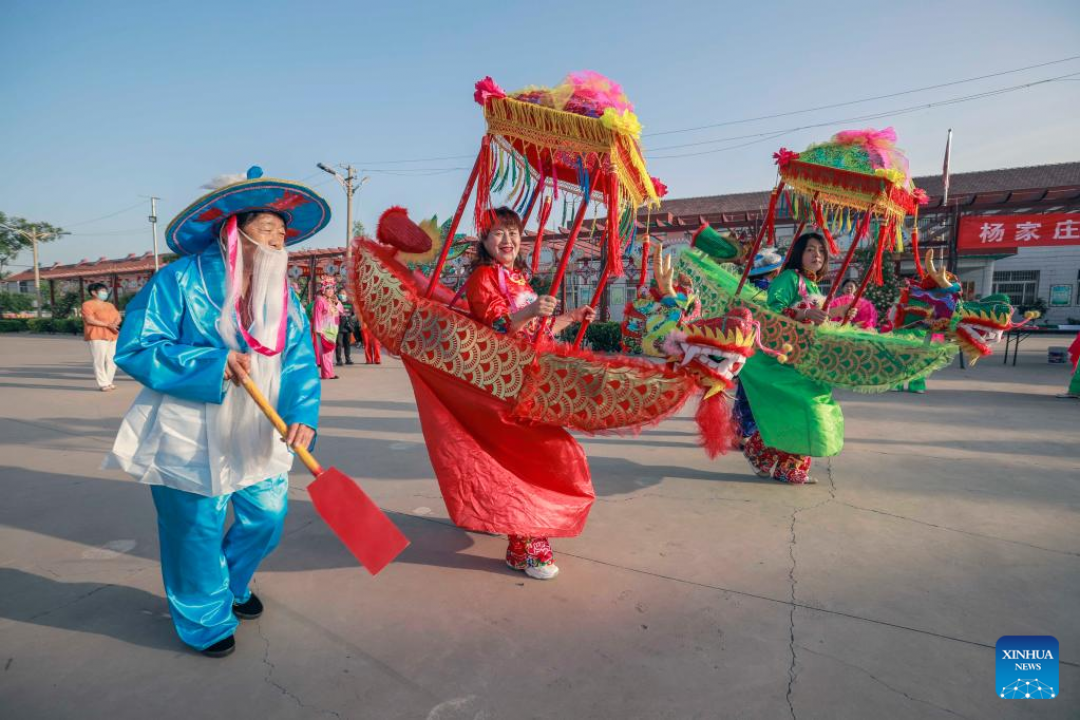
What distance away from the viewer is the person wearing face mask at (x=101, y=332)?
7.84 m

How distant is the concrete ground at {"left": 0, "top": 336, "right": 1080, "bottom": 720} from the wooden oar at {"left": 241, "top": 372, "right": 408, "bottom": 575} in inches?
16.4

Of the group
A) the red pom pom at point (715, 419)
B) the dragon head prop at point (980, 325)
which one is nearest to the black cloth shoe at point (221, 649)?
the red pom pom at point (715, 419)

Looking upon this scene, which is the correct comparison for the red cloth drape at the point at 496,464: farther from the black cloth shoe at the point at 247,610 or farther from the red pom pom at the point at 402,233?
the black cloth shoe at the point at 247,610

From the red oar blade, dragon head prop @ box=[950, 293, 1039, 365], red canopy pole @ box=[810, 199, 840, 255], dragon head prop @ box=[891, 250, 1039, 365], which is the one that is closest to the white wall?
dragon head prop @ box=[891, 250, 1039, 365]

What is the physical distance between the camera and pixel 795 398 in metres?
3.67

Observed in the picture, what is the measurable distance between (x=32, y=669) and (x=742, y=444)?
12.8ft

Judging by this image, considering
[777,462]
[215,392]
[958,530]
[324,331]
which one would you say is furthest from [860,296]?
[324,331]

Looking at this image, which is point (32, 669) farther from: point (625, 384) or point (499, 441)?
point (625, 384)

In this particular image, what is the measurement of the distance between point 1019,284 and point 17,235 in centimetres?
5865

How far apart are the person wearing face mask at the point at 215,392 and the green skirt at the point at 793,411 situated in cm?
289

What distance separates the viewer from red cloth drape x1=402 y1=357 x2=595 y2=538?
8.02 ft

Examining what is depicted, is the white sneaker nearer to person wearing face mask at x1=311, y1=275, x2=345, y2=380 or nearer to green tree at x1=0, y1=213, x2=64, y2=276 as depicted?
person wearing face mask at x1=311, y1=275, x2=345, y2=380

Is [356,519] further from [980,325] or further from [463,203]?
[980,325]

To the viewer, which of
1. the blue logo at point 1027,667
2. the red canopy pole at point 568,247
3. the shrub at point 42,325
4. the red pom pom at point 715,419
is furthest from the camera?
the shrub at point 42,325
